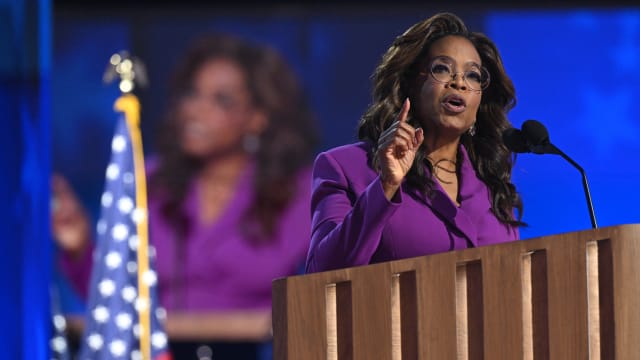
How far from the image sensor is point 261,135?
7.11 meters

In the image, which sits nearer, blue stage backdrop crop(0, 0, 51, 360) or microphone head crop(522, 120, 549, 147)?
microphone head crop(522, 120, 549, 147)

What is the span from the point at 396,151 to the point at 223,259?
4.96 metres

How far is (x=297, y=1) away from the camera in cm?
712

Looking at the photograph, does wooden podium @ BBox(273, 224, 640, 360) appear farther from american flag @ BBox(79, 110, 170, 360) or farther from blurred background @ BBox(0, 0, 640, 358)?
blurred background @ BBox(0, 0, 640, 358)

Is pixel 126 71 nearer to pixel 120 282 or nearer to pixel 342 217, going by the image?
pixel 120 282

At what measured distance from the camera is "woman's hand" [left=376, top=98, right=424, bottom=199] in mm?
2035

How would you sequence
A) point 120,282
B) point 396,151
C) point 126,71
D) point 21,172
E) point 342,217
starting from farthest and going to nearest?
point 126,71 < point 120,282 < point 21,172 < point 342,217 < point 396,151

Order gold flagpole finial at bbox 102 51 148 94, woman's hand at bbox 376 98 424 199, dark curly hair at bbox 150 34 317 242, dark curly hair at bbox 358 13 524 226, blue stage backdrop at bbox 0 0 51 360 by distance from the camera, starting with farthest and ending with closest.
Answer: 1. dark curly hair at bbox 150 34 317 242
2. gold flagpole finial at bbox 102 51 148 94
3. blue stage backdrop at bbox 0 0 51 360
4. dark curly hair at bbox 358 13 524 226
5. woman's hand at bbox 376 98 424 199

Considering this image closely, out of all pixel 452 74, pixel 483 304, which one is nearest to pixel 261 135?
pixel 452 74

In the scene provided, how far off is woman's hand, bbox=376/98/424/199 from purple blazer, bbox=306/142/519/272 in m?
0.06

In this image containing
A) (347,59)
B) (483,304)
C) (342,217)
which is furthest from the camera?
(347,59)

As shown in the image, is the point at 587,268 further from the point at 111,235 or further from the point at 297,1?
the point at 297,1

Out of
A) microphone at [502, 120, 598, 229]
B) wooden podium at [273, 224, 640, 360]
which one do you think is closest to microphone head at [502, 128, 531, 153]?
microphone at [502, 120, 598, 229]

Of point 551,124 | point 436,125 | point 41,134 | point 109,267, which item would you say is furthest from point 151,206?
point 436,125
